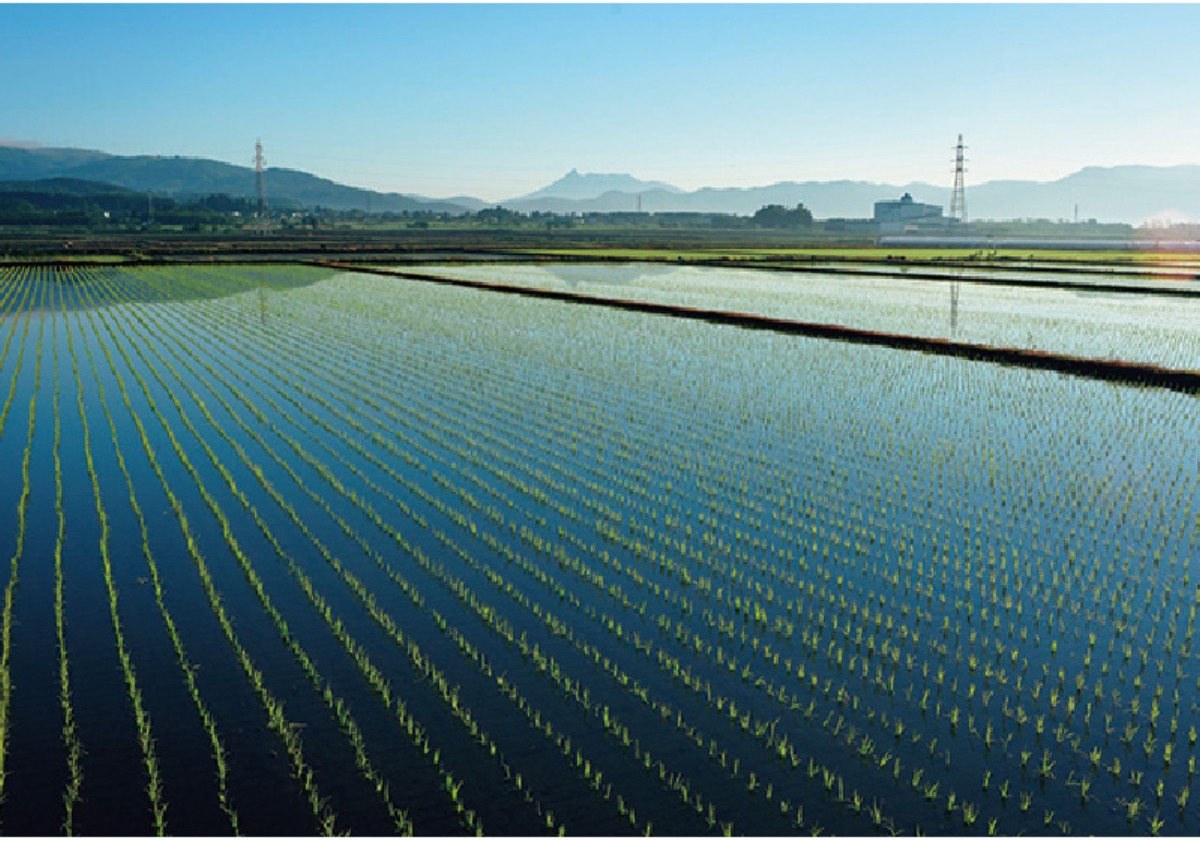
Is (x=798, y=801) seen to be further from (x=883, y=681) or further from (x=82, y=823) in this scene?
(x=82, y=823)

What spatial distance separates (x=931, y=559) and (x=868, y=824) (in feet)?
13.5

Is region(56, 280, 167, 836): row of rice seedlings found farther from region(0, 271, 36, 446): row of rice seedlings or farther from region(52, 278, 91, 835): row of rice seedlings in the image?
region(0, 271, 36, 446): row of rice seedlings

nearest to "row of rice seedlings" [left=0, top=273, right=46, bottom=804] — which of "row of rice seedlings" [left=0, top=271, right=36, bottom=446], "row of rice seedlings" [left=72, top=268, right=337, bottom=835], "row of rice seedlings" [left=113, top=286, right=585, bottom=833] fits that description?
"row of rice seedlings" [left=0, top=271, right=36, bottom=446]

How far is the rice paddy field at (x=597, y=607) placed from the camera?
501cm

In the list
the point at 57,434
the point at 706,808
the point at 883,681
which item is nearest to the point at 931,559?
the point at 883,681

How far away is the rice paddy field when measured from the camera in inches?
197

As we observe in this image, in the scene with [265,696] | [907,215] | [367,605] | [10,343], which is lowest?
[265,696]

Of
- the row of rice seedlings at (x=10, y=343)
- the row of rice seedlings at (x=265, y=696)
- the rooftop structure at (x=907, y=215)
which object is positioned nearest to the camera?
the row of rice seedlings at (x=265, y=696)

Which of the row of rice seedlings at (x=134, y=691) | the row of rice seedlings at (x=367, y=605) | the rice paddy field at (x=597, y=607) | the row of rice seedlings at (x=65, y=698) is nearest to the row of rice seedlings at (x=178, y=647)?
the rice paddy field at (x=597, y=607)

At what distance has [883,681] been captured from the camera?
6172mm

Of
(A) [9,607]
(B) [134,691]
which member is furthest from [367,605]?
(A) [9,607]

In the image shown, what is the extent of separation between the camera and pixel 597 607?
738 cm

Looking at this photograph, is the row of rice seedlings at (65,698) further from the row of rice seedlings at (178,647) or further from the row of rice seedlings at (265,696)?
the row of rice seedlings at (265,696)

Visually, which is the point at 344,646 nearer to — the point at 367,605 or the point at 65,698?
the point at 367,605
